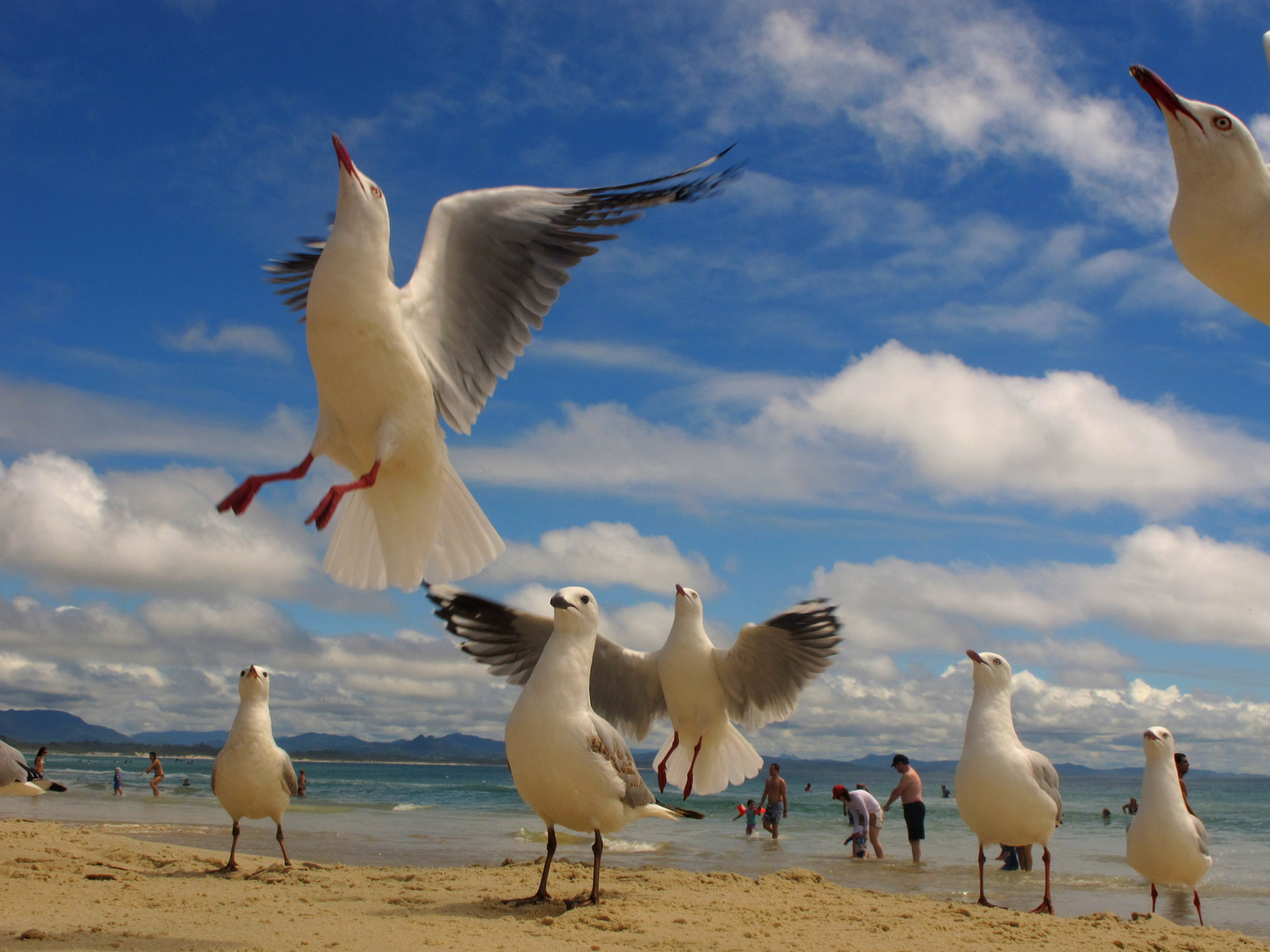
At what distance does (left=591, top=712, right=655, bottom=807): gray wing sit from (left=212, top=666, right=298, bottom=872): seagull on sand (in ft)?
11.9

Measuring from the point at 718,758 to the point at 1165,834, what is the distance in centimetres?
321

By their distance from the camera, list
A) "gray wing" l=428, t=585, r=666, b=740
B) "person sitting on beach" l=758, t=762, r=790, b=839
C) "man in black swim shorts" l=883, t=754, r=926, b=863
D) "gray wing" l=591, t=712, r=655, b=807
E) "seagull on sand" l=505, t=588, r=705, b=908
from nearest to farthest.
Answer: "seagull on sand" l=505, t=588, r=705, b=908 → "gray wing" l=591, t=712, r=655, b=807 → "gray wing" l=428, t=585, r=666, b=740 → "man in black swim shorts" l=883, t=754, r=926, b=863 → "person sitting on beach" l=758, t=762, r=790, b=839

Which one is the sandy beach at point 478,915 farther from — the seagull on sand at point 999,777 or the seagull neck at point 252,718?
the seagull neck at point 252,718

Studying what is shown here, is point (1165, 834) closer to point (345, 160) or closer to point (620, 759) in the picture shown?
point (620, 759)

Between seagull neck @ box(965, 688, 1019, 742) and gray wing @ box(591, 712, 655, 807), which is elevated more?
seagull neck @ box(965, 688, 1019, 742)

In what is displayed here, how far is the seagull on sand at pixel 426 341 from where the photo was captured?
13.1 feet

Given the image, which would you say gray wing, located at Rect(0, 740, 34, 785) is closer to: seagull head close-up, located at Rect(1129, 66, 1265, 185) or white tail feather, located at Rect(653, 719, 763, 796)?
white tail feather, located at Rect(653, 719, 763, 796)

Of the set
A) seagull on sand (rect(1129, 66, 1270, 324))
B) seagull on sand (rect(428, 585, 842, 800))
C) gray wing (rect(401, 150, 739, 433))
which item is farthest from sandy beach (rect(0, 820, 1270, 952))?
seagull on sand (rect(1129, 66, 1270, 324))

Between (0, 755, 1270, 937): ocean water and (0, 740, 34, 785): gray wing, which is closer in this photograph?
(0, 740, 34, 785): gray wing

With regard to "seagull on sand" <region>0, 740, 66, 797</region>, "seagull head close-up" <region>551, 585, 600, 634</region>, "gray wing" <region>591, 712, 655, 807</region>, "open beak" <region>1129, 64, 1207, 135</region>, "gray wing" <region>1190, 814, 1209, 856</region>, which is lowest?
"seagull on sand" <region>0, 740, 66, 797</region>

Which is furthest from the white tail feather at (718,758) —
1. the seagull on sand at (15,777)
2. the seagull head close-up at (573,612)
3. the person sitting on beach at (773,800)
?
the person sitting on beach at (773,800)

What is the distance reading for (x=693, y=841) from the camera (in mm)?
15703

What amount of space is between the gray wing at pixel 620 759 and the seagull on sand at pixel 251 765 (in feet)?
11.9

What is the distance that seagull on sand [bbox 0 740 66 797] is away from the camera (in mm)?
7246
